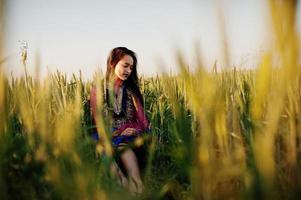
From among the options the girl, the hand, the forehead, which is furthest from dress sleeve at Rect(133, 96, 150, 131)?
the forehead

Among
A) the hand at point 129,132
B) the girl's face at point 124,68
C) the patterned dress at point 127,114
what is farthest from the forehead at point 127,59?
the hand at point 129,132

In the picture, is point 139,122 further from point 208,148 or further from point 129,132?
point 208,148

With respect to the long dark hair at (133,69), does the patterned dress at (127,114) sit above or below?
below

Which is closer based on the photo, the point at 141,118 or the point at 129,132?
the point at 129,132

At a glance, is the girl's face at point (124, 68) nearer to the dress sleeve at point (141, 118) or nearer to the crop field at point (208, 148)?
the dress sleeve at point (141, 118)

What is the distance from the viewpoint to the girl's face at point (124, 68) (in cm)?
233

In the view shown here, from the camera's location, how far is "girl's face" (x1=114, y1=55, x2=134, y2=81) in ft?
7.66

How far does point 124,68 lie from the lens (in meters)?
2.34

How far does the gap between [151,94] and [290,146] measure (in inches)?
89.5

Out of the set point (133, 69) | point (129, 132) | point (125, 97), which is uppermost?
point (133, 69)

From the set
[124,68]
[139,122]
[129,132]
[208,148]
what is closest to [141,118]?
[139,122]

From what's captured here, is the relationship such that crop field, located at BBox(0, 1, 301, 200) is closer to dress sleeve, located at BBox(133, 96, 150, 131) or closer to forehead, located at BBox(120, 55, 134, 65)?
dress sleeve, located at BBox(133, 96, 150, 131)

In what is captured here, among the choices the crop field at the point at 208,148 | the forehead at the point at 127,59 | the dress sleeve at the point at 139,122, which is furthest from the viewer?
the forehead at the point at 127,59

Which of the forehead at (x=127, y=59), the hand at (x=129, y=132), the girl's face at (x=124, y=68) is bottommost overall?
the hand at (x=129, y=132)
